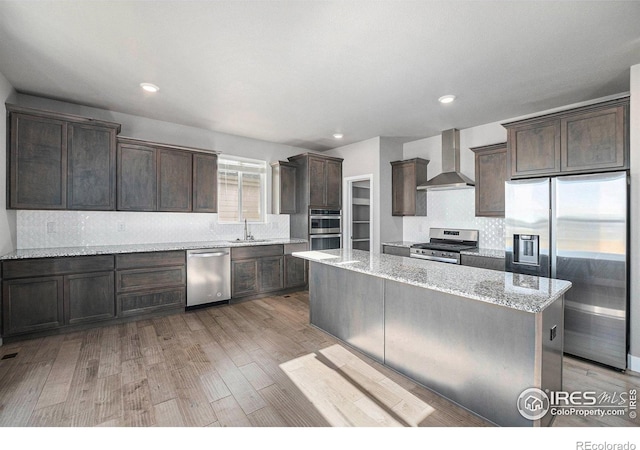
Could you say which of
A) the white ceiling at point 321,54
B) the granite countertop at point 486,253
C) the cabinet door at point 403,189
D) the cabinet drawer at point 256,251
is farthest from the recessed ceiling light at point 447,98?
the cabinet drawer at point 256,251

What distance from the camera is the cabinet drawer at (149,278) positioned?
11.3 ft

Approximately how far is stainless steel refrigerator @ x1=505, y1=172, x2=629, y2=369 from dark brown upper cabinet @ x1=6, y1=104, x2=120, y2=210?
16.4ft

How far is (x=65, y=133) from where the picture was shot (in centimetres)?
327

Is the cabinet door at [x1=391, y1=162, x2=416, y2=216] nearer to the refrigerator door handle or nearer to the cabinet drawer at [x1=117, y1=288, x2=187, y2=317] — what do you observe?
the refrigerator door handle

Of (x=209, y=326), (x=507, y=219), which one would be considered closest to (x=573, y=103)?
(x=507, y=219)

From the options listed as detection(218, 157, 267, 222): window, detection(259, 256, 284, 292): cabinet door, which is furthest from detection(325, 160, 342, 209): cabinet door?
detection(259, 256, 284, 292): cabinet door

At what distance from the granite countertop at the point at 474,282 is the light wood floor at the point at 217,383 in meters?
0.84

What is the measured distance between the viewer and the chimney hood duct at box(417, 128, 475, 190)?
444 cm

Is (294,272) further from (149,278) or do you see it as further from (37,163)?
(37,163)

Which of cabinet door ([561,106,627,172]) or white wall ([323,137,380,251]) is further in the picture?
white wall ([323,137,380,251])

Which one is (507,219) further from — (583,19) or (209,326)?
(209,326)

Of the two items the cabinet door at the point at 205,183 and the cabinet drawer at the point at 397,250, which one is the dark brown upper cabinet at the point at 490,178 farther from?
the cabinet door at the point at 205,183

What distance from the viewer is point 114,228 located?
3.92 m

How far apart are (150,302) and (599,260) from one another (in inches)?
194
